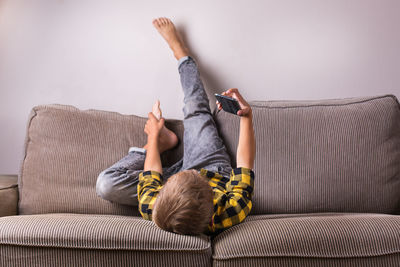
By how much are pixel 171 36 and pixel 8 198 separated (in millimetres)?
1061

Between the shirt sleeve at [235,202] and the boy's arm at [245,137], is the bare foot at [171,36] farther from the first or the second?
the shirt sleeve at [235,202]

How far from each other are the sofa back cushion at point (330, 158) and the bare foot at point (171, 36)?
0.55 m

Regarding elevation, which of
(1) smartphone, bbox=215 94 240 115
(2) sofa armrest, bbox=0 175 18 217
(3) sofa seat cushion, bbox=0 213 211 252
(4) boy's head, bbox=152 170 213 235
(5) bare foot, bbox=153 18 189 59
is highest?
(5) bare foot, bbox=153 18 189 59

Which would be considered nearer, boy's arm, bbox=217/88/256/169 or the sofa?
boy's arm, bbox=217/88/256/169

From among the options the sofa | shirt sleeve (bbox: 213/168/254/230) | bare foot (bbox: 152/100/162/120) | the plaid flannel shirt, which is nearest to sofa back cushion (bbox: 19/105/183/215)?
the sofa

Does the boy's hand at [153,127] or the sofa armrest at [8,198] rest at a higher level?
the boy's hand at [153,127]

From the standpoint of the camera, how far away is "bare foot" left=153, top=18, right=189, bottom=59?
6.37 feet

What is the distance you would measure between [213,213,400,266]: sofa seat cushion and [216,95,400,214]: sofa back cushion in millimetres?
445

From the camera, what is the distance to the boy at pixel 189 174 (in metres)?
1.07

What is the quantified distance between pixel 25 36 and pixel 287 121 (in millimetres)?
1446

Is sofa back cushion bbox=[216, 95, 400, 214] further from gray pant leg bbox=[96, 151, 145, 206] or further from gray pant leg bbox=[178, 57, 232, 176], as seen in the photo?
gray pant leg bbox=[96, 151, 145, 206]

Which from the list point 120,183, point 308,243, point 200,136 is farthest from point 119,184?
point 308,243

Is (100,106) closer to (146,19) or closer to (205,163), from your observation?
(146,19)

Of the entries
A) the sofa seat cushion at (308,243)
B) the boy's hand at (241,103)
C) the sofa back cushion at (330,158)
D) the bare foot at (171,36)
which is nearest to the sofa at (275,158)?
the sofa back cushion at (330,158)
